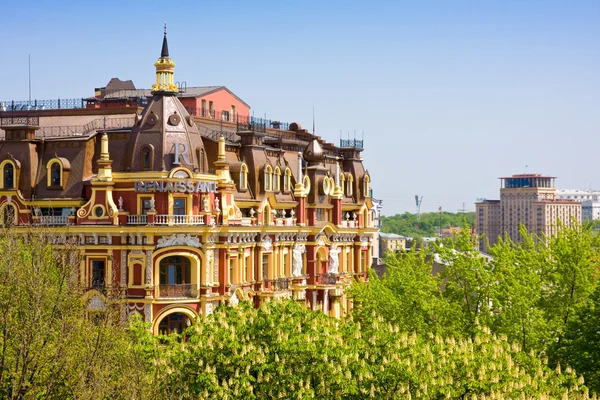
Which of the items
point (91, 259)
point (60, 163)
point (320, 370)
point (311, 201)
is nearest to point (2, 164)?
point (60, 163)

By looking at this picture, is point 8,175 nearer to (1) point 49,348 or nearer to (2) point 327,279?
(2) point 327,279

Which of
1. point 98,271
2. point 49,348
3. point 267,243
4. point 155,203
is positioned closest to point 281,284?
point 267,243

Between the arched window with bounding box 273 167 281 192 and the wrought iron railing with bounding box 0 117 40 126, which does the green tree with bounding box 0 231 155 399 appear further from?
the arched window with bounding box 273 167 281 192

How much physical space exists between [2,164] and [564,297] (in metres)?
34.8

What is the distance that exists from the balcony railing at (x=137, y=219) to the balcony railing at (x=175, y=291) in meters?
3.95

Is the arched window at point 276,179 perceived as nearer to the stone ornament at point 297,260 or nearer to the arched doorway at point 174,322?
the stone ornament at point 297,260

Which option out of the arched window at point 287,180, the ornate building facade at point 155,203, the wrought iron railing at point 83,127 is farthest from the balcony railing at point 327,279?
the wrought iron railing at point 83,127

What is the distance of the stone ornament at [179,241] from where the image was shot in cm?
7412

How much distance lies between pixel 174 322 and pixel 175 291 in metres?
1.93

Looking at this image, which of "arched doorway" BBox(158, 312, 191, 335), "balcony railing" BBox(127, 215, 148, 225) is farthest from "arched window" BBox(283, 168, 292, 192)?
"balcony railing" BBox(127, 215, 148, 225)

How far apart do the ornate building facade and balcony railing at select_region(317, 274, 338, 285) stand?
26.3ft

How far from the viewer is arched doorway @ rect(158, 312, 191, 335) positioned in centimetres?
7444

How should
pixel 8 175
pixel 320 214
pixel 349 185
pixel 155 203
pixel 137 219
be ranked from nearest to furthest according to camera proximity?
pixel 137 219
pixel 155 203
pixel 8 175
pixel 320 214
pixel 349 185

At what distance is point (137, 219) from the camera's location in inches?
2908
